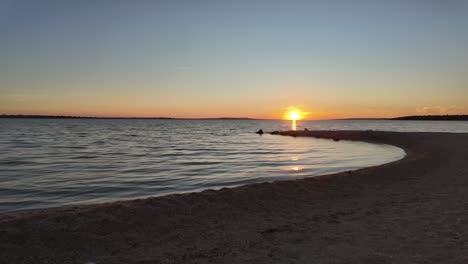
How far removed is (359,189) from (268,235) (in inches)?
268

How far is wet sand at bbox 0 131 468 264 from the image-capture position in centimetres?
620

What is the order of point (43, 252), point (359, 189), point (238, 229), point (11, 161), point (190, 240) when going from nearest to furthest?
point (43, 252), point (190, 240), point (238, 229), point (359, 189), point (11, 161)

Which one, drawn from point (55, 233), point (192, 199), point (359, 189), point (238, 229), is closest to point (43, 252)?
point (55, 233)

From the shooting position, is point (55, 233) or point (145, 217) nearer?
point (55, 233)

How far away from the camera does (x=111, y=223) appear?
323 inches

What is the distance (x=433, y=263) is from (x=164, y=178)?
44.5 ft

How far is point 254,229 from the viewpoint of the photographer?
7973 mm

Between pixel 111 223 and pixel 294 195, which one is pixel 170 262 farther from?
pixel 294 195

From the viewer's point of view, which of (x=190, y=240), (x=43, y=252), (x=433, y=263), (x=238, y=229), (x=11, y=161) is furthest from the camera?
(x=11, y=161)

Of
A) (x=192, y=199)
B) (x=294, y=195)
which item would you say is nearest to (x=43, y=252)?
(x=192, y=199)

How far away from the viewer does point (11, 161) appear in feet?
78.2

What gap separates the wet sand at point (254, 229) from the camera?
6195 mm

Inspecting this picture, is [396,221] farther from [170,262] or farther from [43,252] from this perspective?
[43,252]

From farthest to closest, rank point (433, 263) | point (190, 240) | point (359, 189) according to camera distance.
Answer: point (359, 189) < point (190, 240) < point (433, 263)
